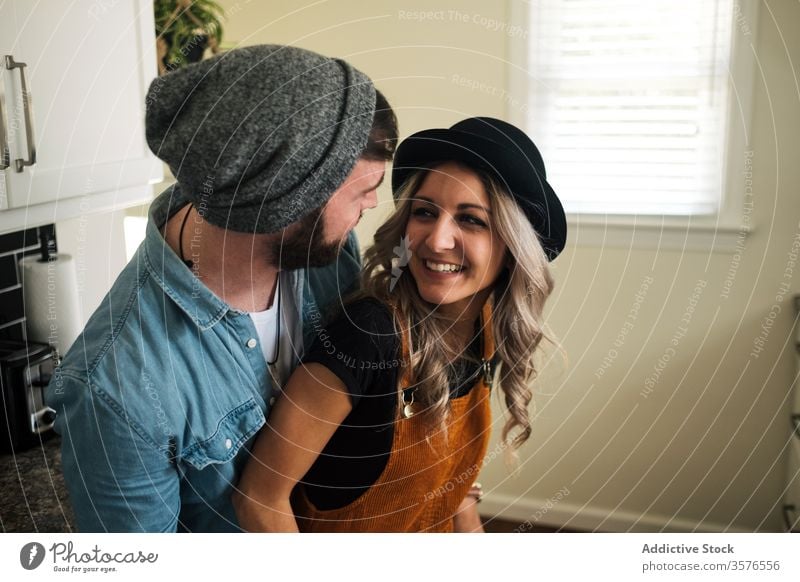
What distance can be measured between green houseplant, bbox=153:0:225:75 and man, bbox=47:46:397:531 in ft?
0.29

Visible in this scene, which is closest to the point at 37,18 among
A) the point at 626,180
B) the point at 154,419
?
the point at 154,419

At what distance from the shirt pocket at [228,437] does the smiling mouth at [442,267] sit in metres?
0.20

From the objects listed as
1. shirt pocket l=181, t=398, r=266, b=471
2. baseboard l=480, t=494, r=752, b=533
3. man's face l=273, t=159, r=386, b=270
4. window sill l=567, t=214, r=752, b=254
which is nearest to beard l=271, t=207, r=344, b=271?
man's face l=273, t=159, r=386, b=270

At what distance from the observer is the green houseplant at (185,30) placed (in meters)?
0.70

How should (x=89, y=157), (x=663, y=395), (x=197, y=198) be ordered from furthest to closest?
(x=89, y=157) < (x=663, y=395) < (x=197, y=198)

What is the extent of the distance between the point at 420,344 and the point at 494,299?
0.27 ft

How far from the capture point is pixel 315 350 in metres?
0.68

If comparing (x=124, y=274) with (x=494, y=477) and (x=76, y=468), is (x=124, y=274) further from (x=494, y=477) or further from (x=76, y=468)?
(x=494, y=477)

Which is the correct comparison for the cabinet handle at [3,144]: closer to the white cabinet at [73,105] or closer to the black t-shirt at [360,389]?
the white cabinet at [73,105]

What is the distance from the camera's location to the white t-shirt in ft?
2.24

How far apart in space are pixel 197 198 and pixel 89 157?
290 mm

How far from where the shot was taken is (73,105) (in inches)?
32.6

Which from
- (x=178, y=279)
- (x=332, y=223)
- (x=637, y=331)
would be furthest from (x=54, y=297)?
(x=637, y=331)

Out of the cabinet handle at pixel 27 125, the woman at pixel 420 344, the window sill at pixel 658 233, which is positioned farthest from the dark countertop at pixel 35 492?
the window sill at pixel 658 233
